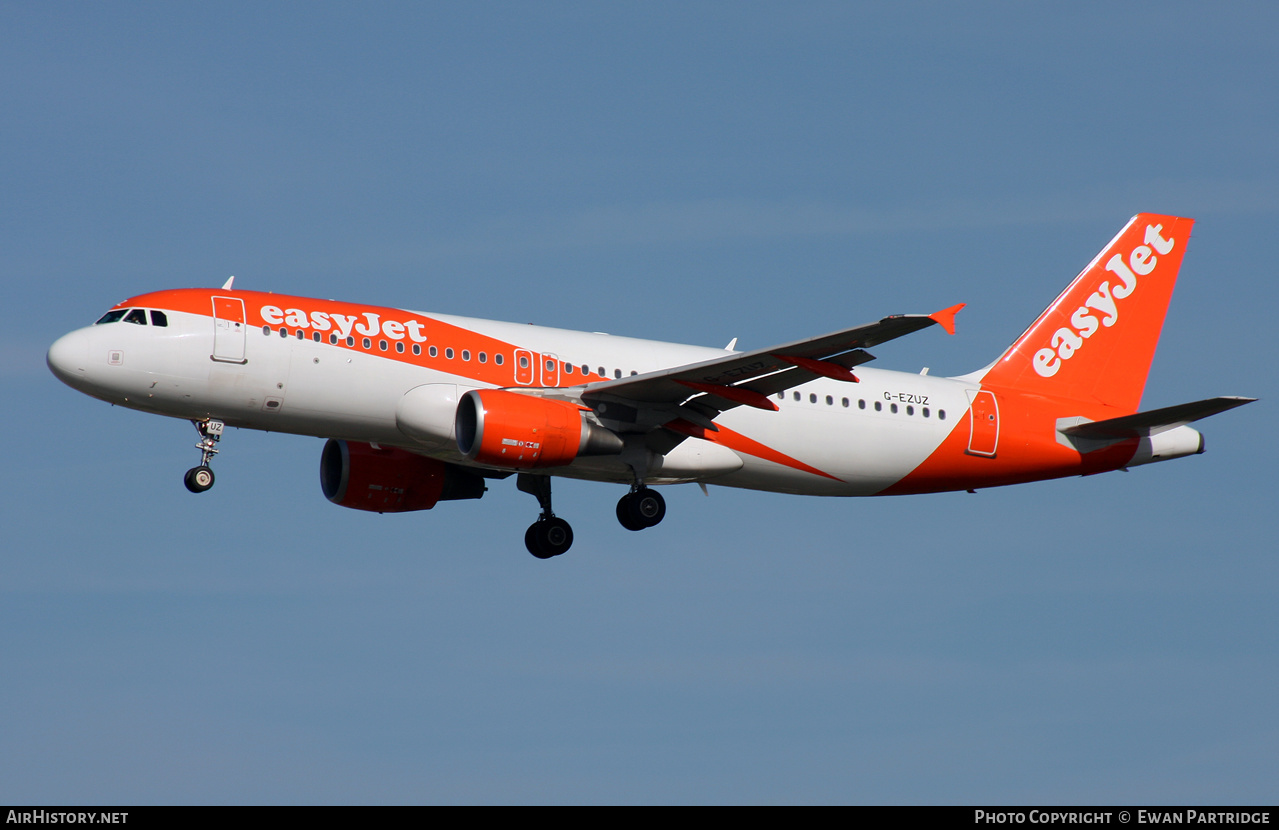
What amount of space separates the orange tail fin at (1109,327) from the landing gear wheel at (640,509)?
9.59 metres

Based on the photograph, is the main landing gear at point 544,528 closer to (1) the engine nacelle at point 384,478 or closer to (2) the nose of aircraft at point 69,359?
(1) the engine nacelle at point 384,478

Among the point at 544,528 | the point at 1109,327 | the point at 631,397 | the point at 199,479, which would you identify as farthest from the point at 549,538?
the point at 1109,327

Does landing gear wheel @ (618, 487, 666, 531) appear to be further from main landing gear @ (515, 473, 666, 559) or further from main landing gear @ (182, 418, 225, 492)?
main landing gear @ (182, 418, 225, 492)

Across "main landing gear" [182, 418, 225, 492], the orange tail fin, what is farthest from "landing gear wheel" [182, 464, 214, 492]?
the orange tail fin

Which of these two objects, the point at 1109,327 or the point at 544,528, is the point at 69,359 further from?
the point at 1109,327

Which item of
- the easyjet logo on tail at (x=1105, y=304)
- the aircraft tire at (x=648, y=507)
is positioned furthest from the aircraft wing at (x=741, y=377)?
the easyjet logo on tail at (x=1105, y=304)

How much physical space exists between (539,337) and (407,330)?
308 centimetres

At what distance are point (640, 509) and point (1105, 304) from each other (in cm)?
1445

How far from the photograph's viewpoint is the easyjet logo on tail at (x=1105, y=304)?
131 feet

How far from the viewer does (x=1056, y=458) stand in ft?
126

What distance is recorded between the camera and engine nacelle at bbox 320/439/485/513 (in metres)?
37.4

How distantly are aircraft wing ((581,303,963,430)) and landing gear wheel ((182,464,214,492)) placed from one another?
7.86 metres
